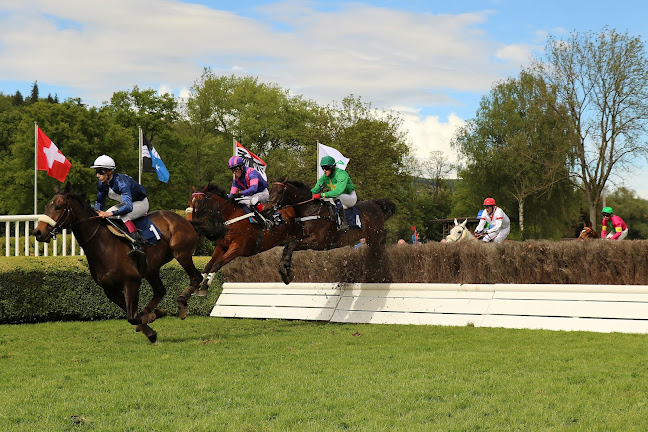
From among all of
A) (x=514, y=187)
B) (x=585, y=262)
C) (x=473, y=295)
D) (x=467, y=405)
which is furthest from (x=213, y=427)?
(x=514, y=187)

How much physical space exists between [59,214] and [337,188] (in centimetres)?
464

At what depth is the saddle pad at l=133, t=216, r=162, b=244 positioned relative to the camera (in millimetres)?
10094

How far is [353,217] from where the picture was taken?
1277cm

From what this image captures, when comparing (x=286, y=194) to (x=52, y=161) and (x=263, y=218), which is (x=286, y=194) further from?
(x=52, y=161)

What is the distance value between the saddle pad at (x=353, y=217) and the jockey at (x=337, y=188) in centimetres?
10

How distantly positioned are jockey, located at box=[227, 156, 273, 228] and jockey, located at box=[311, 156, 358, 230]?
88 cm

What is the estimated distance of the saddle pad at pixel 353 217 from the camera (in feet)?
41.7

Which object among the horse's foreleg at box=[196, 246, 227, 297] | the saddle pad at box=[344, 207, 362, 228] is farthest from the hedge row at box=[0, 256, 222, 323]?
the saddle pad at box=[344, 207, 362, 228]

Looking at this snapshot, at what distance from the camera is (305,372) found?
7246mm

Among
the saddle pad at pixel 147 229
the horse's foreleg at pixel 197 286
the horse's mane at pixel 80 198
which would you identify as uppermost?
the horse's mane at pixel 80 198

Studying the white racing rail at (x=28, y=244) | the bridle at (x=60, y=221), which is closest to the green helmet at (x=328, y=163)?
the bridle at (x=60, y=221)

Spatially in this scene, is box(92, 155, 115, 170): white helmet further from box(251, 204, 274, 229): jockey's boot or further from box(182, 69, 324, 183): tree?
box(182, 69, 324, 183): tree

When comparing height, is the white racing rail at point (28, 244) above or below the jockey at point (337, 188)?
below

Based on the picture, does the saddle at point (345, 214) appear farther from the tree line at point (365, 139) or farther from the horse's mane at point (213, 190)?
the tree line at point (365, 139)
